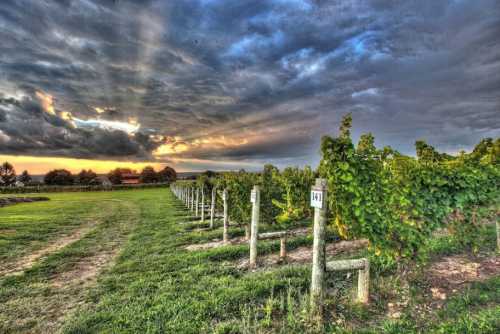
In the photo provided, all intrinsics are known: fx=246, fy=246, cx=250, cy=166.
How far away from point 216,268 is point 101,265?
13.5 ft

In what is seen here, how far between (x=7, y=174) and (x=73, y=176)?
19.5m

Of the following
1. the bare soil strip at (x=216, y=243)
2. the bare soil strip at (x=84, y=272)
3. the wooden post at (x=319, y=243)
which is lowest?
the bare soil strip at (x=84, y=272)

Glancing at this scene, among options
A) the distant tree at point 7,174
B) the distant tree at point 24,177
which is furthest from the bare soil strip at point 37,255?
the distant tree at point 24,177

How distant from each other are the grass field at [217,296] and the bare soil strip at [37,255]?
0.09 metres

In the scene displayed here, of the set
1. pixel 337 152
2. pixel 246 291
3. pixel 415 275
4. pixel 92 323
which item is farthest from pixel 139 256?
pixel 415 275

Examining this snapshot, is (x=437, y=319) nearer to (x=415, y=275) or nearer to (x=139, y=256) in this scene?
(x=415, y=275)

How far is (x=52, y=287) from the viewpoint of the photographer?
640 cm

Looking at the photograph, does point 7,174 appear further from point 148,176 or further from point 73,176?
point 148,176

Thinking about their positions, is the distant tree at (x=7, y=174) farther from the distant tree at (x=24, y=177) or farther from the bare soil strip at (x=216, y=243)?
the bare soil strip at (x=216, y=243)

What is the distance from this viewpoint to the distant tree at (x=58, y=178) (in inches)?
3593

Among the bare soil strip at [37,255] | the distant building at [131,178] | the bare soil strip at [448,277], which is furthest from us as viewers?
the distant building at [131,178]

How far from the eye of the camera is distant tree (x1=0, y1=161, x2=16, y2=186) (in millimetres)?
86250

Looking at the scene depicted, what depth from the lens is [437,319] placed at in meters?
4.08

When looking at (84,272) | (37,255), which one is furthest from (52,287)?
(37,255)
